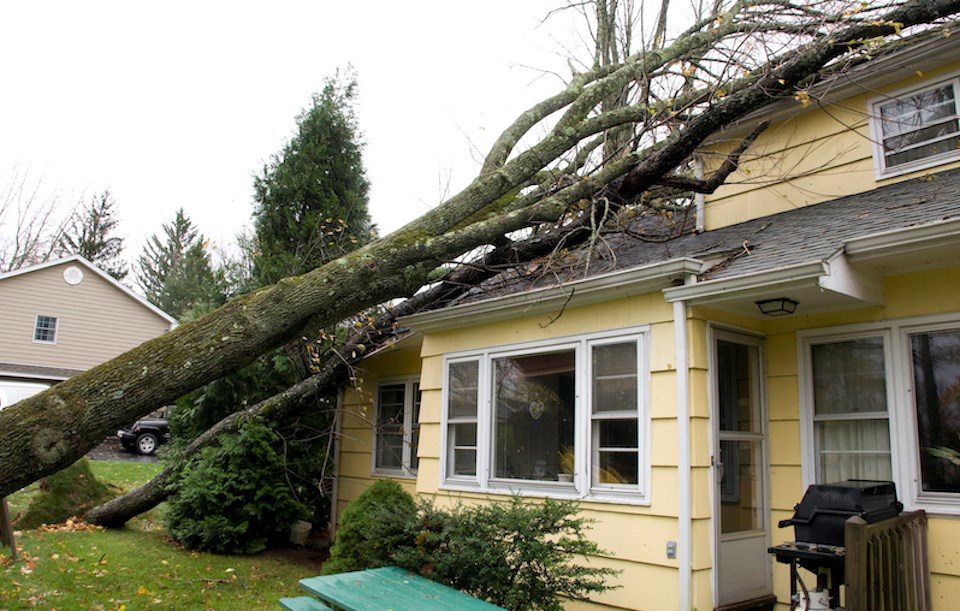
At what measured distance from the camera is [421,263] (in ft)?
20.7

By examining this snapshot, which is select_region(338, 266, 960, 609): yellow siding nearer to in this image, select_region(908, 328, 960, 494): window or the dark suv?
select_region(908, 328, 960, 494): window

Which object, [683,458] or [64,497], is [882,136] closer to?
[683,458]

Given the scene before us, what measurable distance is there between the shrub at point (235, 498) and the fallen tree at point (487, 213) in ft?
11.8

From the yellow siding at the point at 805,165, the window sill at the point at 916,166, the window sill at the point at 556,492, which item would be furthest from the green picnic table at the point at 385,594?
the window sill at the point at 916,166

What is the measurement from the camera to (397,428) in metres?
9.96

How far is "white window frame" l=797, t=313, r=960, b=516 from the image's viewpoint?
4793mm

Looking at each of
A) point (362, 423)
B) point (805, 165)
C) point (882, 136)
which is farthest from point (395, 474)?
point (882, 136)

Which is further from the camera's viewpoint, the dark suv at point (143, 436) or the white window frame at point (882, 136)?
the dark suv at point (143, 436)

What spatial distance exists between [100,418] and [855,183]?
690 centimetres

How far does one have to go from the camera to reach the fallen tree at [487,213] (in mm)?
4340

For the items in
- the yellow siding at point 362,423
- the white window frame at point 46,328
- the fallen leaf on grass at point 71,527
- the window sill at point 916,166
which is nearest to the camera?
the window sill at point 916,166

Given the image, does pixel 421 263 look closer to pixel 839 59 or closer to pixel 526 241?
pixel 526 241

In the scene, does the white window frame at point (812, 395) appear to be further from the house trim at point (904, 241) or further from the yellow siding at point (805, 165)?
the yellow siding at point (805, 165)

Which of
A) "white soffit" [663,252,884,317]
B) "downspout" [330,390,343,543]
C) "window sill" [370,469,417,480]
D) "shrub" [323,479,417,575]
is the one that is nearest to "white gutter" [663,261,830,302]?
"white soffit" [663,252,884,317]
